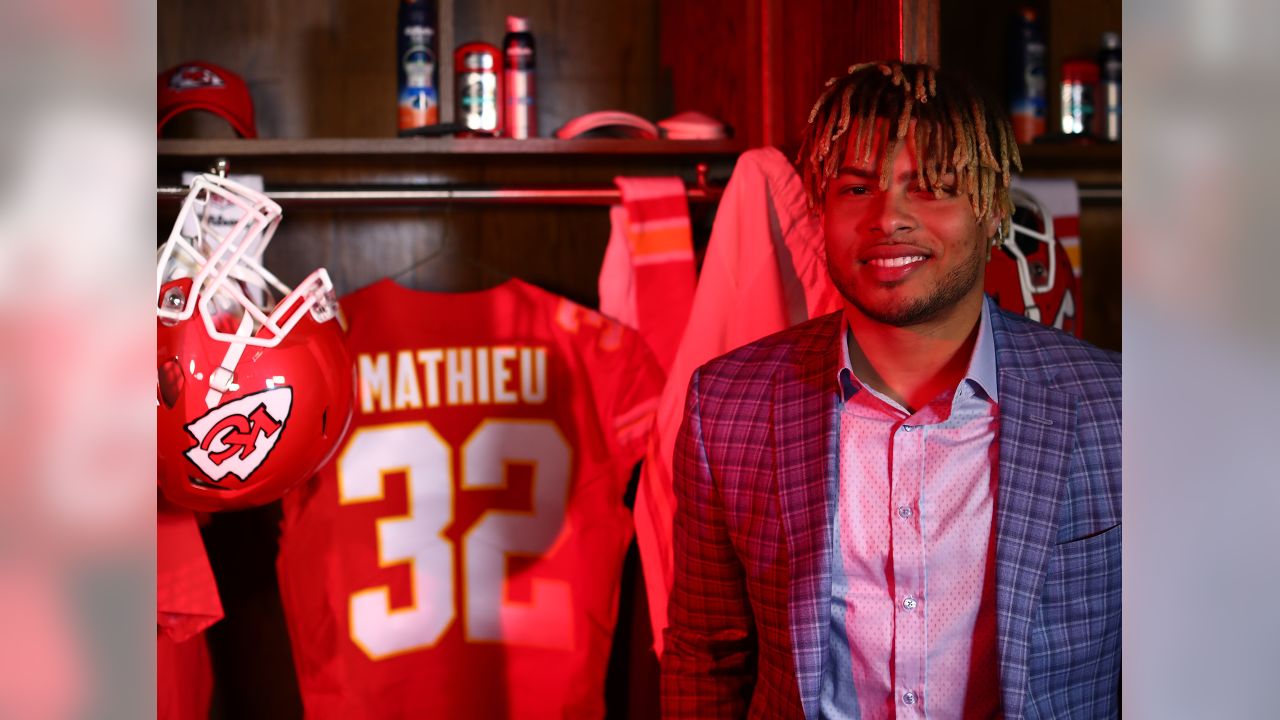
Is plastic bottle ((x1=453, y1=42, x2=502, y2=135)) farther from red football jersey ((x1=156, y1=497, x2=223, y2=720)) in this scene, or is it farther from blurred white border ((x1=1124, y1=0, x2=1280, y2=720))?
blurred white border ((x1=1124, y1=0, x2=1280, y2=720))

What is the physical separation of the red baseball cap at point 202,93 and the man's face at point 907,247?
1.10m

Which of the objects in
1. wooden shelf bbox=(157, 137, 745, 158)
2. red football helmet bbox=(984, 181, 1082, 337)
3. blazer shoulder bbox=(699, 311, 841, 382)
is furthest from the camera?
wooden shelf bbox=(157, 137, 745, 158)

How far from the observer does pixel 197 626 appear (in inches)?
58.2

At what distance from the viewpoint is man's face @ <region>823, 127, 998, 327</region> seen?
110 centimetres

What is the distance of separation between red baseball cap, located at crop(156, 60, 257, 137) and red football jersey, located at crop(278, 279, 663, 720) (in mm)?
364

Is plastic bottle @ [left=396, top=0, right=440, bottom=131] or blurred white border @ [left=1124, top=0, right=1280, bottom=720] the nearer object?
blurred white border @ [left=1124, top=0, right=1280, bottom=720]

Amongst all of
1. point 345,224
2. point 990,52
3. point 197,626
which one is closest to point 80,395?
point 197,626

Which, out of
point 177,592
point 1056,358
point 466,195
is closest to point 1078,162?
point 1056,358

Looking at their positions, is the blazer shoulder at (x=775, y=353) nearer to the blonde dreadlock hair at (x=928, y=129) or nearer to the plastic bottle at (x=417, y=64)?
the blonde dreadlock hair at (x=928, y=129)

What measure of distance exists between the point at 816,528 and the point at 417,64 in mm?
1156

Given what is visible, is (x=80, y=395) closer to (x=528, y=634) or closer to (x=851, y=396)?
(x=851, y=396)

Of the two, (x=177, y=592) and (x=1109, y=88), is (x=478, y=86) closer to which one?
(x=177, y=592)

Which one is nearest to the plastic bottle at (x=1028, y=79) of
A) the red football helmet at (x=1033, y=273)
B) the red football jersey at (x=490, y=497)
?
Answer: the red football helmet at (x=1033, y=273)

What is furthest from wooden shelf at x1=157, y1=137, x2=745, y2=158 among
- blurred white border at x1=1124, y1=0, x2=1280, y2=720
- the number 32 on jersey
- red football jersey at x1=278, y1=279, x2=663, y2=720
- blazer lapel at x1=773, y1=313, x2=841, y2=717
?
blurred white border at x1=1124, y1=0, x2=1280, y2=720
